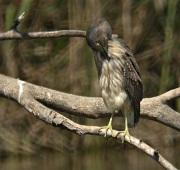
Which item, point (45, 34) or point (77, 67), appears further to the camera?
point (77, 67)

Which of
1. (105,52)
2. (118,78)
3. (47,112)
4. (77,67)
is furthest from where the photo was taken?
(77,67)

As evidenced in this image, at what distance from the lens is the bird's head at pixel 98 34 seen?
5332 mm

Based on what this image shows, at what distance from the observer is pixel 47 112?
209 inches

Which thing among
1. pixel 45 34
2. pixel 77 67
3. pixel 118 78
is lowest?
pixel 77 67

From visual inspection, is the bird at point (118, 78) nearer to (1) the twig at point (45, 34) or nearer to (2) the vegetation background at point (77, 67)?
(1) the twig at point (45, 34)

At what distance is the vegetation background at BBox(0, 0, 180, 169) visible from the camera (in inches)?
365

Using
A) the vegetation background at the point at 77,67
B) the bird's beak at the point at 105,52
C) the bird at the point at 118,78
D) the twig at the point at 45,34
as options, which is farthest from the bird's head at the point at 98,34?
the vegetation background at the point at 77,67

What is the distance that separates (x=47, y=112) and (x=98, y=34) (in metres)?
0.63

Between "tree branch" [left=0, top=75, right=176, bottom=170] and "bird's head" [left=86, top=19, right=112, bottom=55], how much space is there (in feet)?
1.77

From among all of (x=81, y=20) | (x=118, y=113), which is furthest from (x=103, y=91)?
(x=81, y=20)

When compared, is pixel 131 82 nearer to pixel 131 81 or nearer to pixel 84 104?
pixel 131 81

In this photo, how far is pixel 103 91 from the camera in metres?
5.89

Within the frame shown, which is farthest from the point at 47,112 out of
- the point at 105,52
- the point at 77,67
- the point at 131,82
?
the point at 77,67

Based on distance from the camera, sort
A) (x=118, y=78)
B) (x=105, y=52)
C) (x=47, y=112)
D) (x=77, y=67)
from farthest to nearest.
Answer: (x=77, y=67) → (x=118, y=78) → (x=105, y=52) → (x=47, y=112)
